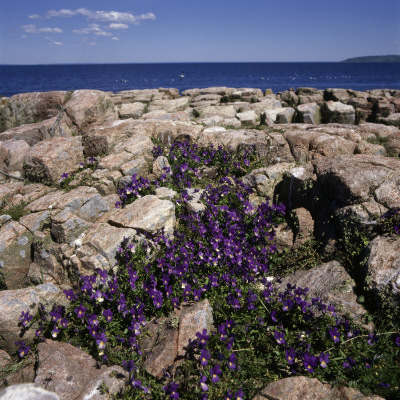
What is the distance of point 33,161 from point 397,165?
688cm

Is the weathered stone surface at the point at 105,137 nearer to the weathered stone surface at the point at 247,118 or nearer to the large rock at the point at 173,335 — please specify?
the large rock at the point at 173,335

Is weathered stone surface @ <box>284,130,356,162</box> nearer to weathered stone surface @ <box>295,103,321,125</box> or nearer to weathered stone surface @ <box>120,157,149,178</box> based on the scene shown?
weathered stone surface @ <box>120,157,149,178</box>

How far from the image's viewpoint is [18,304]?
4531 mm

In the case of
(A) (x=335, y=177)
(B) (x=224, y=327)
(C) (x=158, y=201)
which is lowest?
(B) (x=224, y=327)

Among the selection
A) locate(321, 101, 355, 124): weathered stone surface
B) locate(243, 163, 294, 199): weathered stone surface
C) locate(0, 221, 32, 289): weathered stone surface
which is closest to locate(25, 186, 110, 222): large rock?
locate(0, 221, 32, 289): weathered stone surface

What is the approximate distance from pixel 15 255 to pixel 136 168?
8.77 feet

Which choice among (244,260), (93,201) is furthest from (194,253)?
(93,201)

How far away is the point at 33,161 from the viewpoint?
7.03 meters

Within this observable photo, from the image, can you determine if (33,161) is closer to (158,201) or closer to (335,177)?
(158,201)

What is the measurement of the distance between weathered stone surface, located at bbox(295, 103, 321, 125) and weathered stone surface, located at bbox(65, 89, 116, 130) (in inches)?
339

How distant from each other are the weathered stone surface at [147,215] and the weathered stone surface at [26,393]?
2521 mm

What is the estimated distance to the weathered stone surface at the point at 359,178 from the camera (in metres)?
5.02

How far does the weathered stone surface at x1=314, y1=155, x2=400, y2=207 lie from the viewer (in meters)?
5.02

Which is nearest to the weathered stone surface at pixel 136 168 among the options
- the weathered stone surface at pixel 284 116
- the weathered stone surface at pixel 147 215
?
the weathered stone surface at pixel 147 215
